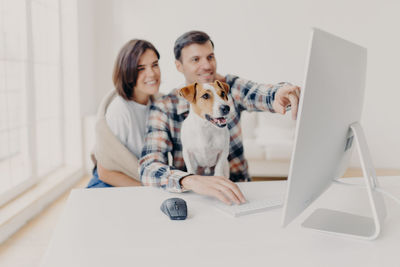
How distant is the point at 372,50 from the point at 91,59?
325 cm

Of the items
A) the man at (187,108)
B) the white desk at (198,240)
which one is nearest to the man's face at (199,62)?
the man at (187,108)

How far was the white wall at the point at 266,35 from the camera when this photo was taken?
4.14 meters

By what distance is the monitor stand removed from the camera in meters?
0.88

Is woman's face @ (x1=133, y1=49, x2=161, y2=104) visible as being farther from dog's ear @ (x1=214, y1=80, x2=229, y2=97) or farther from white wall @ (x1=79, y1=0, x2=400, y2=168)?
white wall @ (x1=79, y1=0, x2=400, y2=168)

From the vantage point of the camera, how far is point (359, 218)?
99 centimetres

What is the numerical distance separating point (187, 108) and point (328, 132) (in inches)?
25.3

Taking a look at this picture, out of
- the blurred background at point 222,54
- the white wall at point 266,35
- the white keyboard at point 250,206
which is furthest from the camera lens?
the white wall at point 266,35

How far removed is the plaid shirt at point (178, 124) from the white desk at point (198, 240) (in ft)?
0.88

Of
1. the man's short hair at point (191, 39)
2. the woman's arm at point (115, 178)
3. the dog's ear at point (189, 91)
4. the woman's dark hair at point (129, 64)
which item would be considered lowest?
the woman's arm at point (115, 178)

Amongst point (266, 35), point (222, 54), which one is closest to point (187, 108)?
point (222, 54)

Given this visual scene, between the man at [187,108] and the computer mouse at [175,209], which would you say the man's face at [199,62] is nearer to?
the man at [187,108]

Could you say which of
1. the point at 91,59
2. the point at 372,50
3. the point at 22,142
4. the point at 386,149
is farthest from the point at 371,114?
the point at 22,142

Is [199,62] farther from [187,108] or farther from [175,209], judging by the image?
[175,209]

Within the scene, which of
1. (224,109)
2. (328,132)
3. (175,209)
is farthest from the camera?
(224,109)
